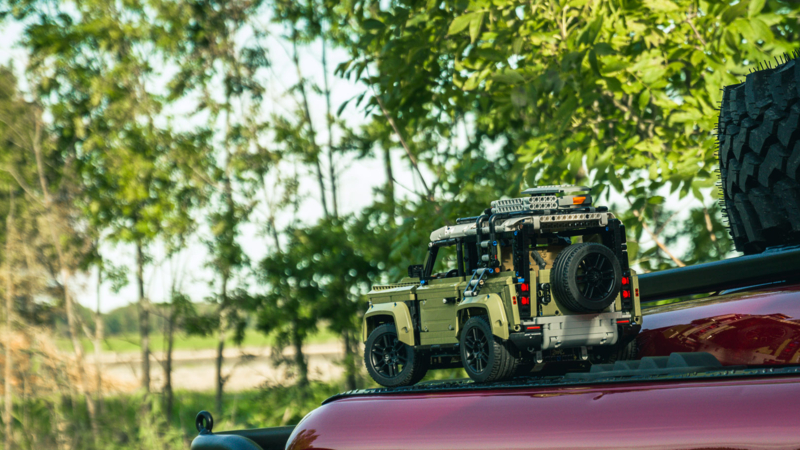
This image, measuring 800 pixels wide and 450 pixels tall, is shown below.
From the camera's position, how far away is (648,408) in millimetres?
1984

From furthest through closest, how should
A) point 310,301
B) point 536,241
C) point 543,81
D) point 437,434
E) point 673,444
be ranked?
point 310,301, point 543,81, point 536,241, point 437,434, point 673,444

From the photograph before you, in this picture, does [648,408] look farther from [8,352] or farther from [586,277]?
[8,352]

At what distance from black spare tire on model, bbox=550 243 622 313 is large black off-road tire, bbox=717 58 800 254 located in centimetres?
89

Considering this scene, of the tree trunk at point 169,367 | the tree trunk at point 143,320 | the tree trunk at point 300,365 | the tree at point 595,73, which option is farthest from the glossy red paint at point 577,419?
the tree trunk at point 143,320

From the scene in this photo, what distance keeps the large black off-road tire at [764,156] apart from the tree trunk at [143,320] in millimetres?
11790

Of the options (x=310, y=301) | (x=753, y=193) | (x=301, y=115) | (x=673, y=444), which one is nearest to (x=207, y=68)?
(x=301, y=115)

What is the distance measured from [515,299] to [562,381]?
29 centimetres

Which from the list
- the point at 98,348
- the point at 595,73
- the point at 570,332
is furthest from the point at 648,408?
the point at 98,348

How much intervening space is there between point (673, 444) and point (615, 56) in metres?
3.65

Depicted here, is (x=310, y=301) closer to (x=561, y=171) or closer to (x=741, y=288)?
(x=561, y=171)

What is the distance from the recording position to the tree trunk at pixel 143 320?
1365cm

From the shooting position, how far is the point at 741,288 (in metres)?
2.81

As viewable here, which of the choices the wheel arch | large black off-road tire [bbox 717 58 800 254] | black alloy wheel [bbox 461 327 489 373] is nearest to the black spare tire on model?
the wheel arch

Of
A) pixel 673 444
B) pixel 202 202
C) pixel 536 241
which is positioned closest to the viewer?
pixel 673 444
